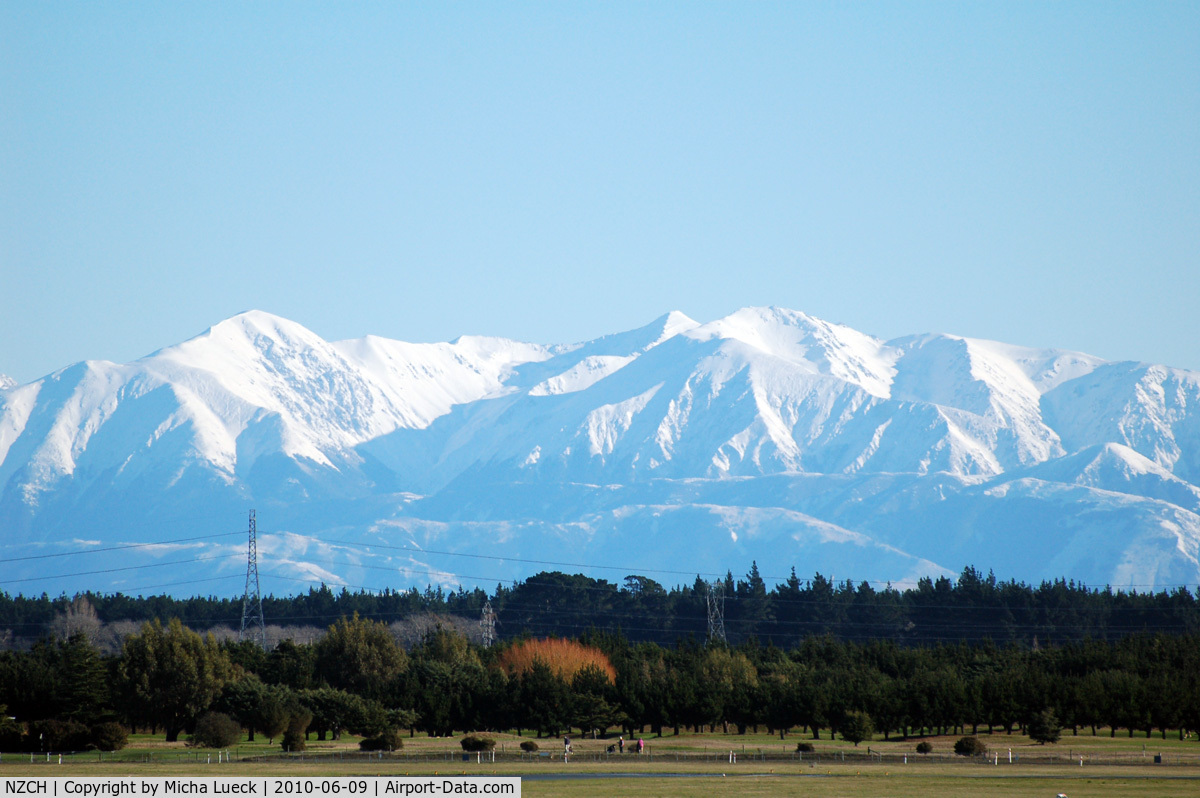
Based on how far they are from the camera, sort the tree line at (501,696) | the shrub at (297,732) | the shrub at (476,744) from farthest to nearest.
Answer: the tree line at (501,696)
the shrub at (297,732)
the shrub at (476,744)

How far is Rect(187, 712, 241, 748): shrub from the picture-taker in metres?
85.9

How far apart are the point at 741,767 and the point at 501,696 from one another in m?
31.4

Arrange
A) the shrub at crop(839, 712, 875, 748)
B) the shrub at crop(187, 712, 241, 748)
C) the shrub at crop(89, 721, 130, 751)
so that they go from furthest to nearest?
the shrub at crop(839, 712, 875, 748)
the shrub at crop(187, 712, 241, 748)
the shrub at crop(89, 721, 130, 751)

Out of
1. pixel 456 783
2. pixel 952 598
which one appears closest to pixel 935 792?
pixel 456 783

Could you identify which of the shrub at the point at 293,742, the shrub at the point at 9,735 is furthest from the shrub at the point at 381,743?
the shrub at the point at 9,735

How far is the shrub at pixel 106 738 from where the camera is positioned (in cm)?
8225

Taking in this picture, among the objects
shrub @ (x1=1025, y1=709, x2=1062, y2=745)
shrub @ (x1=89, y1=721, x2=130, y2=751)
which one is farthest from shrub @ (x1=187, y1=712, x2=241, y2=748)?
shrub @ (x1=1025, y1=709, x2=1062, y2=745)

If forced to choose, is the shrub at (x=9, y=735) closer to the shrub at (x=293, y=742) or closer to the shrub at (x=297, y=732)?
the shrub at (x=297, y=732)

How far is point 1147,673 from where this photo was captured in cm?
11325

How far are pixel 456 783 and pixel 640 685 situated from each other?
52.2 m

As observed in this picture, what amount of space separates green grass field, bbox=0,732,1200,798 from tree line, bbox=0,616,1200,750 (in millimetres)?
3165

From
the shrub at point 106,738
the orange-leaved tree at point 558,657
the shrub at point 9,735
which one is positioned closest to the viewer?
the shrub at point 9,735

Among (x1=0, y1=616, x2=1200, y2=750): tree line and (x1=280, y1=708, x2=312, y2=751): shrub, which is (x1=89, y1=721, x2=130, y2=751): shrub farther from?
(x1=280, y1=708, x2=312, y2=751): shrub

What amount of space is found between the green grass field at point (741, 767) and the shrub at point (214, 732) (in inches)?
58.7
